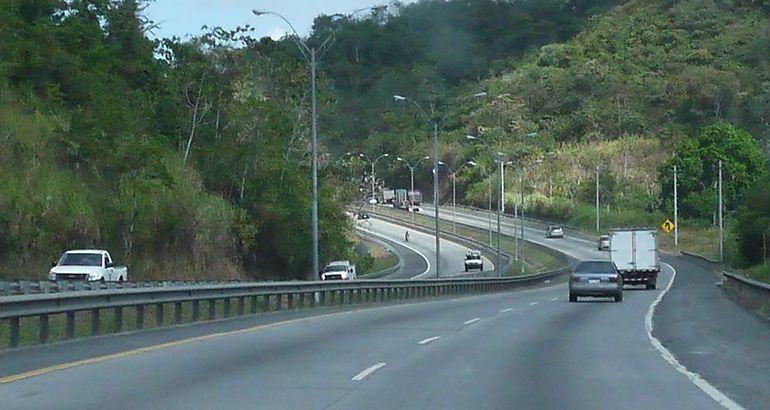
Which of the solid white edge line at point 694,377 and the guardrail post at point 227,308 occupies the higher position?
the guardrail post at point 227,308

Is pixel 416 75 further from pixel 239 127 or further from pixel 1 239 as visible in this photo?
pixel 1 239

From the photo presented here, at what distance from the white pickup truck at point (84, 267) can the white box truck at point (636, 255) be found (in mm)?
29671

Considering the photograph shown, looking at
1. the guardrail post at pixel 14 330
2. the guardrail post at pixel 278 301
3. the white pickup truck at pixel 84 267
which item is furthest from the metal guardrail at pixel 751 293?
the white pickup truck at pixel 84 267

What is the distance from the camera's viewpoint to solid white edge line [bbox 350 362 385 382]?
55.9 ft

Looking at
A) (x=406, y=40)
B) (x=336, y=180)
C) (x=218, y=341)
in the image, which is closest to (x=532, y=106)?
(x=406, y=40)

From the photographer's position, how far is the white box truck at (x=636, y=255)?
66062mm

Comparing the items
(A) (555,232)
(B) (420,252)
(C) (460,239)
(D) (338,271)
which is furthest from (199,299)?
(A) (555,232)

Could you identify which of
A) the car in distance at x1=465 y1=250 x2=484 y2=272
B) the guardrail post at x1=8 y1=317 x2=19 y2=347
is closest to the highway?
the guardrail post at x1=8 y1=317 x2=19 y2=347

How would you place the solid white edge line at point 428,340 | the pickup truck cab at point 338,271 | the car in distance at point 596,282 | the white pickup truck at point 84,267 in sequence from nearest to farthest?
the solid white edge line at point 428,340, the white pickup truck at point 84,267, the car in distance at point 596,282, the pickup truck cab at point 338,271

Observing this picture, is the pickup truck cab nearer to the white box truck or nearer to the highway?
the white box truck

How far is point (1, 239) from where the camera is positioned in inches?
1873

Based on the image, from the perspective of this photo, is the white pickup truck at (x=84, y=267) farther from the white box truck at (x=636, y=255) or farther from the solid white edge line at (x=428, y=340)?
the white box truck at (x=636, y=255)

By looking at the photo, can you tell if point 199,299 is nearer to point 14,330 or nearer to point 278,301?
point 278,301

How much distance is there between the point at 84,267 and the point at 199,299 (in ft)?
56.3
